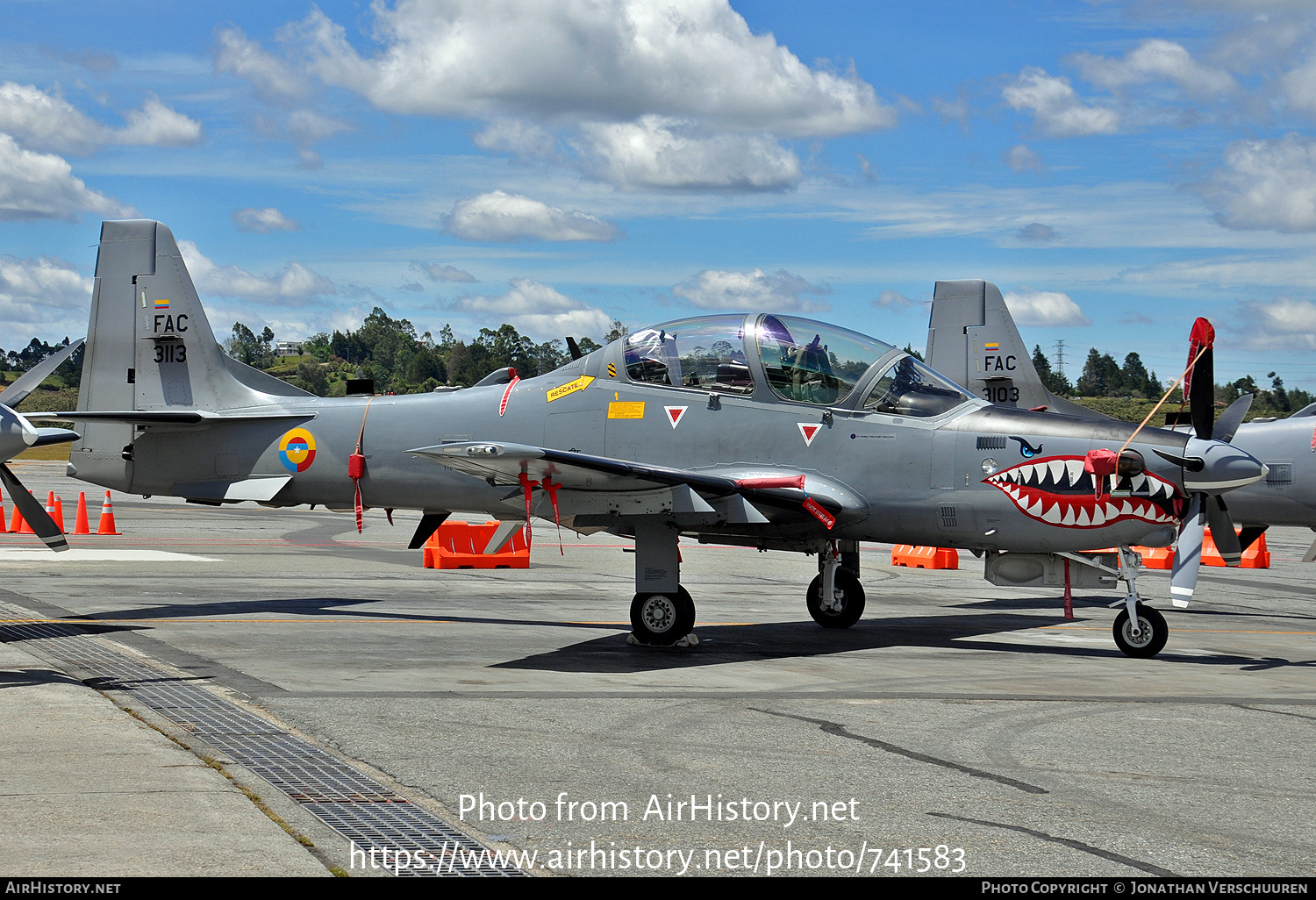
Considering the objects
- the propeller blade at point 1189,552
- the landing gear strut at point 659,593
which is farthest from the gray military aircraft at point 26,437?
the propeller blade at point 1189,552

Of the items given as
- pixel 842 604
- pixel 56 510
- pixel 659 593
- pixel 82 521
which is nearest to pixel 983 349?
pixel 842 604

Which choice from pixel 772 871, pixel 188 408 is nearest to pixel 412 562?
pixel 188 408

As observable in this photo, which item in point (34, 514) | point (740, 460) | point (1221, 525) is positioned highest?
point (740, 460)

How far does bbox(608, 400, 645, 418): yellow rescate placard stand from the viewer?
1200 cm

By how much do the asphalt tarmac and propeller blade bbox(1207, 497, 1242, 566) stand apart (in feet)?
3.56

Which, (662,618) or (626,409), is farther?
(626,409)

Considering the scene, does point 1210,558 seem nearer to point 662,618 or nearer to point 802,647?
point 802,647

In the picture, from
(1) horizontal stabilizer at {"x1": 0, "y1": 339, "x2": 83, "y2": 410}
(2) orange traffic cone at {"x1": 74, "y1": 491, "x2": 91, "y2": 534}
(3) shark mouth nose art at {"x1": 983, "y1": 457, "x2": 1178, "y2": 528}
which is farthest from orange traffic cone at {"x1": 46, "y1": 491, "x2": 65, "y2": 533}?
(3) shark mouth nose art at {"x1": 983, "y1": 457, "x2": 1178, "y2": 528}

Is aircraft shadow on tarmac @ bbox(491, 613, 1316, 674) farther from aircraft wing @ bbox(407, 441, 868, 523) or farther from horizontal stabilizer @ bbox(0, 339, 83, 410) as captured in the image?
horizontal stabilizer @ bbox(0, 339, 83, 410)

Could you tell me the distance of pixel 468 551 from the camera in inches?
819

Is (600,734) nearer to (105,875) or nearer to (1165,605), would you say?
(105,875)

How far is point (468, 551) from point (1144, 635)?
12.5 meters

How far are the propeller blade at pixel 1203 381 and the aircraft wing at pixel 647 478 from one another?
121 inches

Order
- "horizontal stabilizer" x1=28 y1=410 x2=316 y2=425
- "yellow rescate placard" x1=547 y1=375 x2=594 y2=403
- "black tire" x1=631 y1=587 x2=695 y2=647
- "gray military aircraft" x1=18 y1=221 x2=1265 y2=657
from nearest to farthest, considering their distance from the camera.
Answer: "gray military aircraft" x1=18 y1=221 x2=1265 y2=657 < "black tire" x1=631 y1=587 x2=695 y2=647 < "yellow rescate placard" x1=547 y1=375 x2=594 y2=403 < "horizontal stabilizer" x1=28 y1=410 x2=316 y2=425
